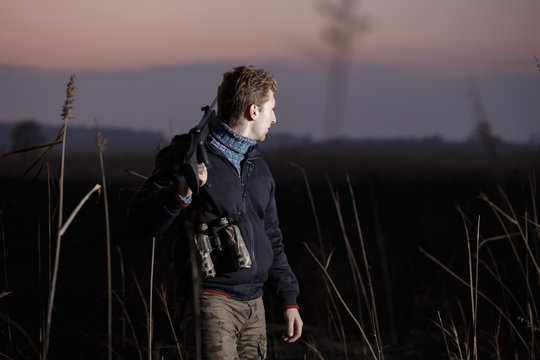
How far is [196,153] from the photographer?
187cm

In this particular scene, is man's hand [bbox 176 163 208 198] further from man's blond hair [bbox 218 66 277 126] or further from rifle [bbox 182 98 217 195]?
man's blond hair [bbox 218 66 277 126]

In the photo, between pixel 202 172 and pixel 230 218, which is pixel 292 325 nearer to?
pixel 230 218

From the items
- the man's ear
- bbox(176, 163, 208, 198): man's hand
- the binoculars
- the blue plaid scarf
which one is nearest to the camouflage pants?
the binoculars

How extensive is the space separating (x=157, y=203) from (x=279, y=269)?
74 centimetres

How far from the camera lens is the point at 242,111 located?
7.01 feet

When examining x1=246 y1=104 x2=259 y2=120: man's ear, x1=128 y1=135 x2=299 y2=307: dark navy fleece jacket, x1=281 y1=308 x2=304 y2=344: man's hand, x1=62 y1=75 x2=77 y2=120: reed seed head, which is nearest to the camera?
x1=62 y1=75 x2=77 y2=120: reed seed head

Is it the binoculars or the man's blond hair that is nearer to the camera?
the binoculars

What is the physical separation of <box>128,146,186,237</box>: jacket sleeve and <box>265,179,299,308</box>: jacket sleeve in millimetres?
528

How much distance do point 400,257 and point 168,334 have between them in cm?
557

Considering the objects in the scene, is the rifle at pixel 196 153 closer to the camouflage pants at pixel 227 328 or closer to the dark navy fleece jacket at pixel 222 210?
the dark navy fleece jacket at pixel 222 210

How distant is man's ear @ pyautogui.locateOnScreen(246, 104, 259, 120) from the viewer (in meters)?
2.12

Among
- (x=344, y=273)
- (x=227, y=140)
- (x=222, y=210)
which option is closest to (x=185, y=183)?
(x=222, y=210)

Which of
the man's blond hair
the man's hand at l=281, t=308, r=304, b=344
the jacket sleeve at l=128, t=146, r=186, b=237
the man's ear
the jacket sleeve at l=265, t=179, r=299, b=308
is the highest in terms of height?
the man's blond hair

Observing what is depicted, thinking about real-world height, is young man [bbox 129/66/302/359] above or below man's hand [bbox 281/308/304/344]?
above
